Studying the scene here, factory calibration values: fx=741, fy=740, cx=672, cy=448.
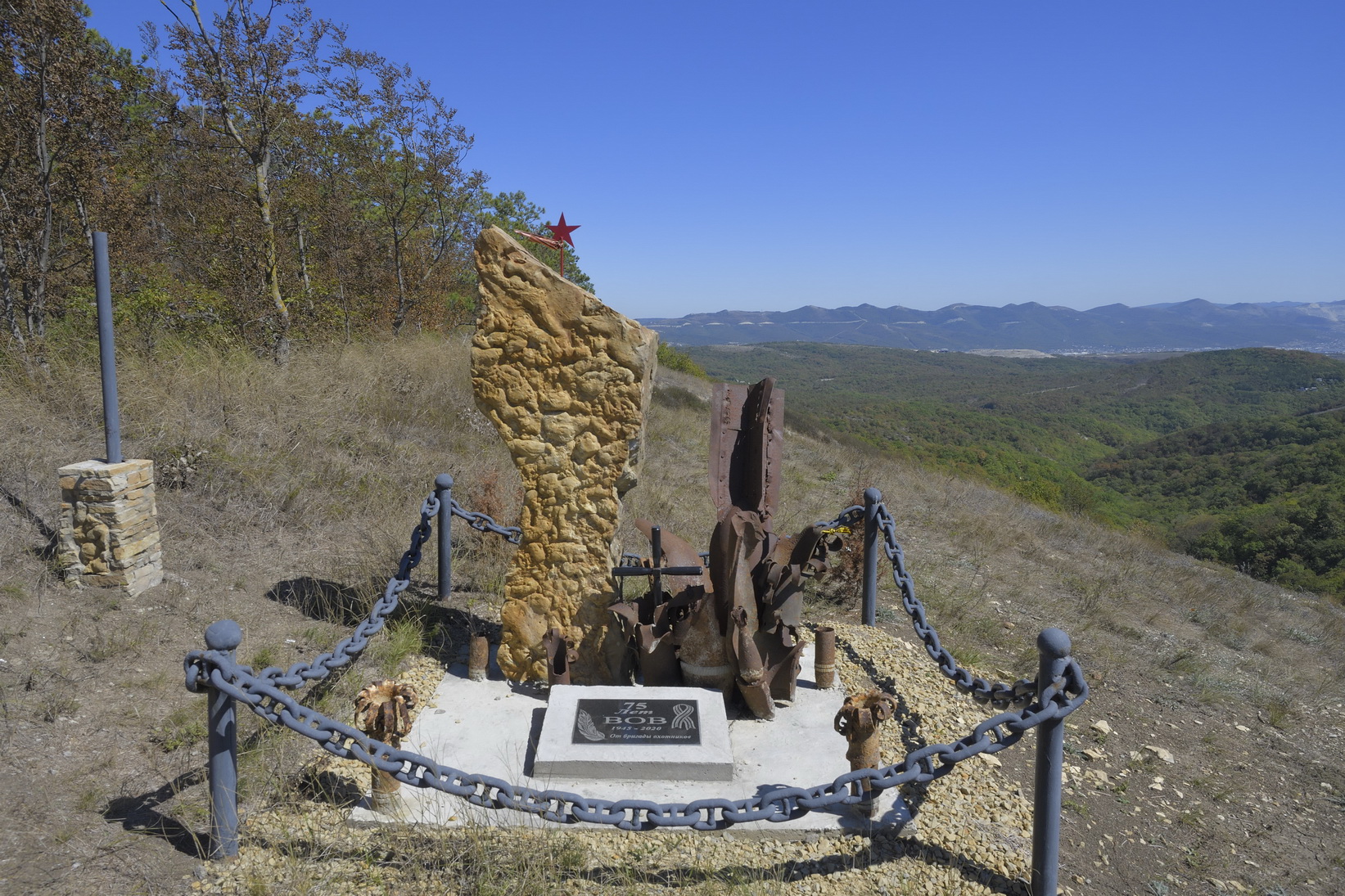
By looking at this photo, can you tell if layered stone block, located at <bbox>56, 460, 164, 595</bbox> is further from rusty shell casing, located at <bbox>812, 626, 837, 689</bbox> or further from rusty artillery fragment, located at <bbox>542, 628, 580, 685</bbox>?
rusty shell casing, located at <bbox>812, 626, 837, 689</bbox>

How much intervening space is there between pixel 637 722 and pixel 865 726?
1.18 m

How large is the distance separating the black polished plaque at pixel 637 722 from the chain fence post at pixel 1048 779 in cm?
152

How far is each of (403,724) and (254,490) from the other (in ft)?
14.0

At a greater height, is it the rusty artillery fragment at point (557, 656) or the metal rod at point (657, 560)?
the metal rod at point (657, 560)

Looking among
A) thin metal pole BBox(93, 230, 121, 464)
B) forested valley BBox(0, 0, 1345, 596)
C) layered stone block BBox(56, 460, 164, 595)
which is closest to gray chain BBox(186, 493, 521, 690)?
layered stone block BBox(56, 460, 164, 595)

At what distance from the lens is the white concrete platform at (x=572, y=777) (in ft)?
10.7

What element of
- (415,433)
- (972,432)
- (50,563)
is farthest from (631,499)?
(972,432)

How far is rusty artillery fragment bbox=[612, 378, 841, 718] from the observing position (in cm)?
409

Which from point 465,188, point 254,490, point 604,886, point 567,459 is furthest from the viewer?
point 465,188

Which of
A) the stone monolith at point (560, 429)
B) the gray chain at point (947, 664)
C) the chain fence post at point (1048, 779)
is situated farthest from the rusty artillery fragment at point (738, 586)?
the chain fence post at point (1048, 779)

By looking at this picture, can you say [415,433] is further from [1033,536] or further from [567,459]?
[1033,536]

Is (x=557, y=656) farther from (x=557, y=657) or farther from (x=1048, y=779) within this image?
(x=1048, y=779)

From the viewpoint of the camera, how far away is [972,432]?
38156 millimetres

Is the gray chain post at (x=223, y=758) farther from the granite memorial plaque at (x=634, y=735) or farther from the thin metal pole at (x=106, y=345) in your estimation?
the thin metal pole at (x=106, y=345)
